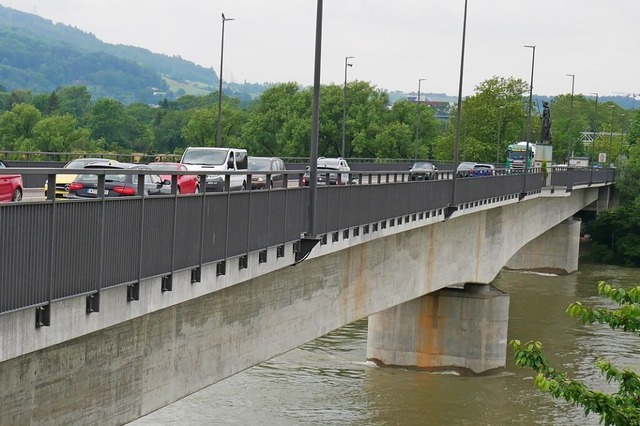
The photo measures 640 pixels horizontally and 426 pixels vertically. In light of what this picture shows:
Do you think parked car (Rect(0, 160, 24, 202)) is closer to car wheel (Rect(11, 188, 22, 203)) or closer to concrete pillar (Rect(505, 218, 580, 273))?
car wheel (Rect(11, 188, 22, 203))

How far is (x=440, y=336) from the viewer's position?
136ft

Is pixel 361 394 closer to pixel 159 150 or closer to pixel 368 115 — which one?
pixel 368 115

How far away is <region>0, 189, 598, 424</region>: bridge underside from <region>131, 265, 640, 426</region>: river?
3.23m

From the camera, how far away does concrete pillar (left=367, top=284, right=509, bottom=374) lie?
134ft

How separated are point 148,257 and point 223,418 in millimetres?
17108

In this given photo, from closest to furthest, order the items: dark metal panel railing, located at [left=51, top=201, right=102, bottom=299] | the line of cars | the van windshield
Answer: dark metal panel railing, located at [left=51, top=201, right=102, bottom=299], the line of cars, the van windshield

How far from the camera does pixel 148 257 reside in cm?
1455

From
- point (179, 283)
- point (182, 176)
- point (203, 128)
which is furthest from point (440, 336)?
point (203, 128)

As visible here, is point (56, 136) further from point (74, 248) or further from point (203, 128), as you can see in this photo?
point (74, 248)

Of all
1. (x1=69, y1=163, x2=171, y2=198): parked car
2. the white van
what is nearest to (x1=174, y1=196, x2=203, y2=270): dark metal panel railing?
(x1=69, y1=163, x2=171, y2=198): parked car

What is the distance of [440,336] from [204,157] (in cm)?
1149

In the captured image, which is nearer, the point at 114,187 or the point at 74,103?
the point at 114,187

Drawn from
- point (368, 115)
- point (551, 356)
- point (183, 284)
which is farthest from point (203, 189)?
point (368, 115)

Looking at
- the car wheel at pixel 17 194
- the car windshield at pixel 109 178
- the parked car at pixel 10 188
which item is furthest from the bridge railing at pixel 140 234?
the car wheel at pixel 17 194
